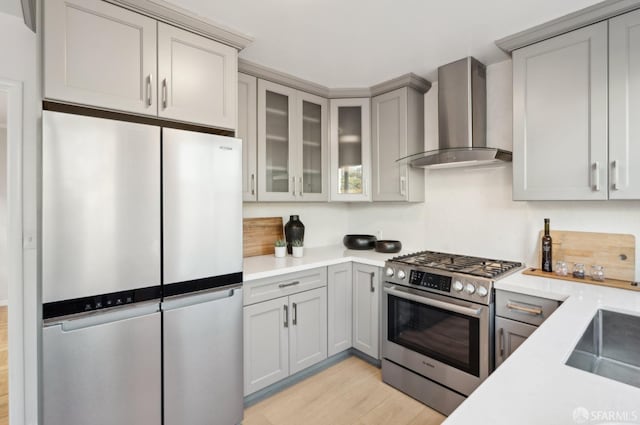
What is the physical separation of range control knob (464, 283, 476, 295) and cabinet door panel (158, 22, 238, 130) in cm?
172

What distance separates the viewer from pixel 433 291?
2057 millimetres

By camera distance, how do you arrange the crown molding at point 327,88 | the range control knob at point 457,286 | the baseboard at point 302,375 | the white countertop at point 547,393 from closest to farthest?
the white countertop at point 547,393 < the range control knob at point 457,286 < the baseboard at point 302,375 < the crown molding at point 327,88

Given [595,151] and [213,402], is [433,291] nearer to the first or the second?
[595,151]

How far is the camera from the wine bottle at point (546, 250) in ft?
6.64

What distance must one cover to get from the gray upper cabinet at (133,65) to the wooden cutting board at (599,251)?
226 centimetres

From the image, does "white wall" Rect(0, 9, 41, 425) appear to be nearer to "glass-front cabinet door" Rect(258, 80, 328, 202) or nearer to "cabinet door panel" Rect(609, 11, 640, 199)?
"glass-front cabinet door" Rect(258, 80, 328, 202)

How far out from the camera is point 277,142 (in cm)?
256

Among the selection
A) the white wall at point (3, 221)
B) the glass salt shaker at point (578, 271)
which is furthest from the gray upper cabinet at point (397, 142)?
the white wall at point (3, 221)

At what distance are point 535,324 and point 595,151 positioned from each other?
1003 millimetres

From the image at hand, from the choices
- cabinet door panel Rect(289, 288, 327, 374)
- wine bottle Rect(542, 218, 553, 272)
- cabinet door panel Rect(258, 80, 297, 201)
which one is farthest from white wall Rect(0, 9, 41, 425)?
wine bottle Rect(542, 218, 553, 272)

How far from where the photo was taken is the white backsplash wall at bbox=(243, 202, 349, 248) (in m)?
2.81

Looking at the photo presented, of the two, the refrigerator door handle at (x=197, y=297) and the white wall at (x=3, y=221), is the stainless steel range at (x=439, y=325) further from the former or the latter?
the white wall at (x=3, y=221)

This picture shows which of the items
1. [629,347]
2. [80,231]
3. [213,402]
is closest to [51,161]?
[80,231]

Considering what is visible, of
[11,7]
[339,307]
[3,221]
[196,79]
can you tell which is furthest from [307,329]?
[3,221]
